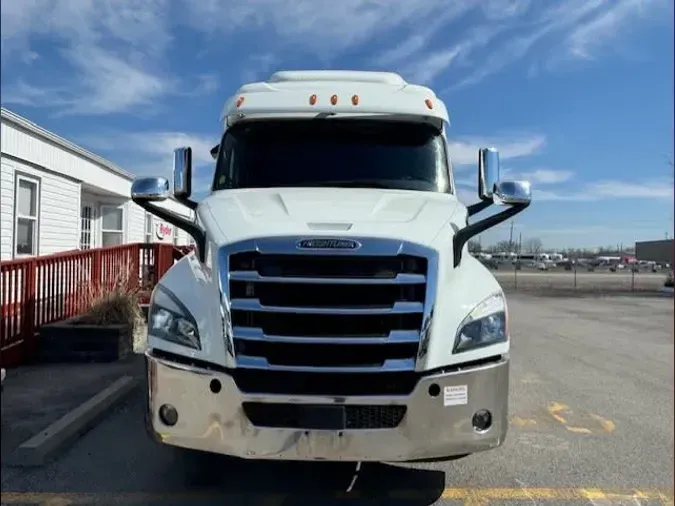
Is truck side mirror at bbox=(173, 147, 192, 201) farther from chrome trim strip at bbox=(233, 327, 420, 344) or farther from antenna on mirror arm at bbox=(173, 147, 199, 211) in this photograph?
chrome trim strip at bbox=(233, 327, 420, 344)

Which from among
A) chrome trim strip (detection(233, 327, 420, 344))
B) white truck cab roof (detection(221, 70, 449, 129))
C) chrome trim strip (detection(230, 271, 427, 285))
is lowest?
chrome trim strip (detection(233, 327, 420, 344))

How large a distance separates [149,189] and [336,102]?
1.74 meters

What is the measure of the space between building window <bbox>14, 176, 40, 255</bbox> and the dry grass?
2911 mm

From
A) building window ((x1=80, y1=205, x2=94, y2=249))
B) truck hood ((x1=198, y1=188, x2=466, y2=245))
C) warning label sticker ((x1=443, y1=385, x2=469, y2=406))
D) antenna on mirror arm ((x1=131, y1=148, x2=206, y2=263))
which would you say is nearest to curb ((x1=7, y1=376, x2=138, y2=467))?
antenna on mirror arm ((x1=131, y1=148, x2=206, y2=263))

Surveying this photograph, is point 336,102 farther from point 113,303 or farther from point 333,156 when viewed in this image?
point 113,303

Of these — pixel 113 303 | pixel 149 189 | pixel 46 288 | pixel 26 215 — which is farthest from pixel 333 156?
pixel 26 215

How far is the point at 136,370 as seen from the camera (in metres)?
7.55

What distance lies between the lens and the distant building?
230 cm

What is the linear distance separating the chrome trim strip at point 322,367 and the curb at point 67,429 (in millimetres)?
2098

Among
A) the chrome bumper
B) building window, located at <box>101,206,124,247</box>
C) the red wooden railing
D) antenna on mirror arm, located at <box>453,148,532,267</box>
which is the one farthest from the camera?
building window, located at <box>101,206,124,247</box>

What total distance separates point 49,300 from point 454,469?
20.6 feet

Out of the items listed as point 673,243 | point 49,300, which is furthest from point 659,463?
point 49,300

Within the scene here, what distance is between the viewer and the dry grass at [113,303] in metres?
8.55

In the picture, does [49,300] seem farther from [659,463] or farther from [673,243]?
[673,243]
